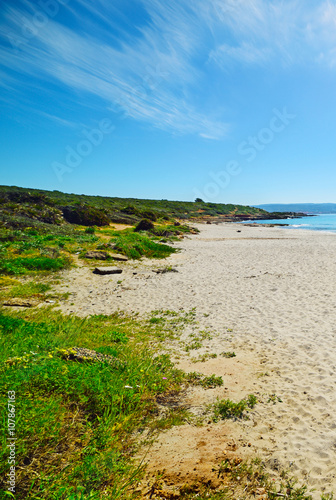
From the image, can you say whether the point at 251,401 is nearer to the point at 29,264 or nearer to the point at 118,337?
the point at 118,337

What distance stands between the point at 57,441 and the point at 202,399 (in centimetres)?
249

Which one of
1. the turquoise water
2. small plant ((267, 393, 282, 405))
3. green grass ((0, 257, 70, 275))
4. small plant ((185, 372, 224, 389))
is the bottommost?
small plant ((267, 393, 282, 405))

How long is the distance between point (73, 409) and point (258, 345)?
4789 mm

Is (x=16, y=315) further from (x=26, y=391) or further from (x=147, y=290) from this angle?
(x=147, y=290)

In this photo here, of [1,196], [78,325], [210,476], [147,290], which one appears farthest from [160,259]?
[1,196]

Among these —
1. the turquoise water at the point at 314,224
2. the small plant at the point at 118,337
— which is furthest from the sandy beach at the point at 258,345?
the turquoise water at the point at 314,224

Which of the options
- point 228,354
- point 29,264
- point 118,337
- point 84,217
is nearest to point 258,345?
point 228,354

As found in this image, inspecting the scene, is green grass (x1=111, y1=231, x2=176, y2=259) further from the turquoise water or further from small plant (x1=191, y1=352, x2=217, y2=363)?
the turquoise water

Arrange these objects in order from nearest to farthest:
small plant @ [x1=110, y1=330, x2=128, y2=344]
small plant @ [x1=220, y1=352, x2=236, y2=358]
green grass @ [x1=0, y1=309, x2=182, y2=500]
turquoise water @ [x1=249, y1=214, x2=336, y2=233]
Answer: green grass @ [x1=0, y1=309, x2=182, y2=500]
small plant @ [x1=220, y1=352, x2=236, y2=358]
small plant @ [x1=110, y1=330, x2=128, y2=344]
turquoise water @ [x1=249, y1=214, x2=336, y2=233]

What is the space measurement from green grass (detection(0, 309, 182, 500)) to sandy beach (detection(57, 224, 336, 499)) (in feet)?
1.85

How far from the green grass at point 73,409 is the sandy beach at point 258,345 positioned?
0.56 m

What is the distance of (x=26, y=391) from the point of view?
3.62 metres

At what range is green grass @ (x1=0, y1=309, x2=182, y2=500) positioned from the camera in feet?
9.32

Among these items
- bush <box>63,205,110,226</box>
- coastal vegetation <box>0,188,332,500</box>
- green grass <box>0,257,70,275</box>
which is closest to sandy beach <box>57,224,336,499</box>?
coastal vegetation <box>0,188,332,500</box>
